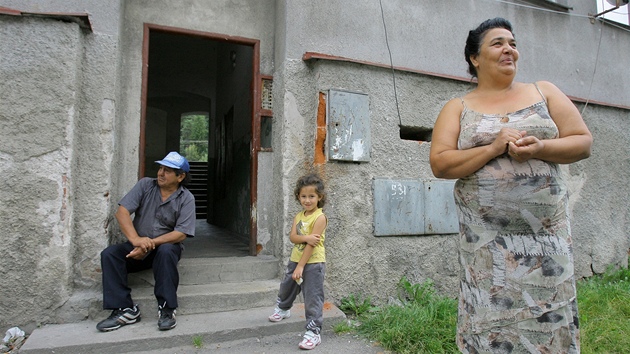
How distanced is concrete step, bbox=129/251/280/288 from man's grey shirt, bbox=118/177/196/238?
0.48 meters

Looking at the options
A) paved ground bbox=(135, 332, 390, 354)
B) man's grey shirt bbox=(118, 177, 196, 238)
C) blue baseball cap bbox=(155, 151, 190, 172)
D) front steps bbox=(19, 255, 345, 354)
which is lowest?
paved ground bbox=(135, 332, 390, 354)

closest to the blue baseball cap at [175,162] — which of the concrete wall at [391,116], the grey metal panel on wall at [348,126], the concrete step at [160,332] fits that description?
the concrete wall at [391,116]

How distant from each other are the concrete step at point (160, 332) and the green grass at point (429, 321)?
284 mm

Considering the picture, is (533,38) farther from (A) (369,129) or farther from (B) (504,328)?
(B) (504,328)

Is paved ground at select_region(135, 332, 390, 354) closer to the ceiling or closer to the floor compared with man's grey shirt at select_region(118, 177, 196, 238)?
closer to the floor

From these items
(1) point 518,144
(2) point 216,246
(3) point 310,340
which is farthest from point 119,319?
(1) point 518,144

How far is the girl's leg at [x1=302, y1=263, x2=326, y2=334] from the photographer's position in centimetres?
300

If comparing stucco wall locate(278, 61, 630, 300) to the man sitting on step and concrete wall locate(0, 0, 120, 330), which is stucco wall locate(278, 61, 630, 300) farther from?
concrete wall locate(0, 0, 120, 330)

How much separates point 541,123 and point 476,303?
2.45 ft

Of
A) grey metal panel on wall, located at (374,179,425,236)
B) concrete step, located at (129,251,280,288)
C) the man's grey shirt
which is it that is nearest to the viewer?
the man's grey shirt

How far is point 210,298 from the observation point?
338cm

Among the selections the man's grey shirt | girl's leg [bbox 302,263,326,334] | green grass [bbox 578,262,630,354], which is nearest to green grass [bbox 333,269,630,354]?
green grass [bbox 578,262,630,354]

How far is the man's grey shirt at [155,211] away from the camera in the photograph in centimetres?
330

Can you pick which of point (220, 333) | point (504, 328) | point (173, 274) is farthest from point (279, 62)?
point (504, 328)
